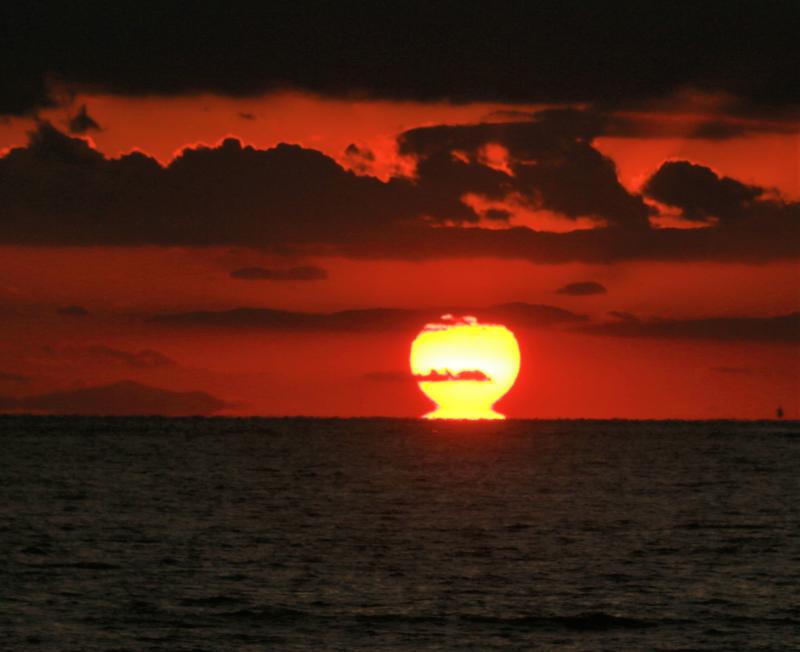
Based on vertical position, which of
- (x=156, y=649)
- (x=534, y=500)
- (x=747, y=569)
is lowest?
(x=156, y=649)

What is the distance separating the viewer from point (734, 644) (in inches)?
1785

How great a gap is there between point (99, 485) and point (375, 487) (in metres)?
21.5

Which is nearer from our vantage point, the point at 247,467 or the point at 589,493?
the point at 589,493

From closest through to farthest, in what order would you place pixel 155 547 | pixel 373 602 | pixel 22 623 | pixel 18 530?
pixel 22 623, pixel 373 602, pixel 155 547, pixel 18 530

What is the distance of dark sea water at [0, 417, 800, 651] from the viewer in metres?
46.7

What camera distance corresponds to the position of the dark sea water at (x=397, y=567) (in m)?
46.7

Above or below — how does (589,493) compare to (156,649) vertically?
above

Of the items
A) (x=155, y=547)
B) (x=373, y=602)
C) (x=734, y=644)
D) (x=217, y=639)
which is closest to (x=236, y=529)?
(x=155, y=547)

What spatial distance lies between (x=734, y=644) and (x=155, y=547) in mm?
31569

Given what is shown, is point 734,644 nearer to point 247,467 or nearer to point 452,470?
point 452,470

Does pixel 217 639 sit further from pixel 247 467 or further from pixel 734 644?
pixel 247 467

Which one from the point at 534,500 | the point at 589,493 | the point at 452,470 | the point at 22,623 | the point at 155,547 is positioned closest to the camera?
the point at 22,623

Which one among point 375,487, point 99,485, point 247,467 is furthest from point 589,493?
point 247,467

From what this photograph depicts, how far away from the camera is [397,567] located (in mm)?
60750
